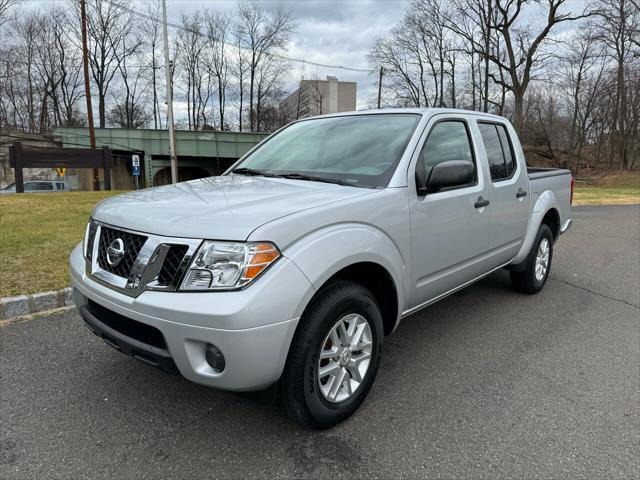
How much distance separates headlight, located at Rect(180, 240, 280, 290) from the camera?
204cm

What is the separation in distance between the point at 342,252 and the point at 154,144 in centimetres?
3472

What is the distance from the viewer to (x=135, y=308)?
7.07 ft

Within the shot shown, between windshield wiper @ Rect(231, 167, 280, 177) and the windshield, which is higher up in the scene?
the windshield

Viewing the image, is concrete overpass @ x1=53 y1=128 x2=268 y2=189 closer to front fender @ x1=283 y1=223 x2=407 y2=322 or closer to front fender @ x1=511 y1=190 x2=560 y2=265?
front fender @ x1=511 y1=190 x2=560 y2=265

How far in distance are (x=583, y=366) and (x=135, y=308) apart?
313 cm

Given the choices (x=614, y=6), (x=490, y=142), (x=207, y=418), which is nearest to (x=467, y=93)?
(x=614, y=6)

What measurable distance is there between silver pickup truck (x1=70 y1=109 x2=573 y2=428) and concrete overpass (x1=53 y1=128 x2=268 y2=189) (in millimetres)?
31658

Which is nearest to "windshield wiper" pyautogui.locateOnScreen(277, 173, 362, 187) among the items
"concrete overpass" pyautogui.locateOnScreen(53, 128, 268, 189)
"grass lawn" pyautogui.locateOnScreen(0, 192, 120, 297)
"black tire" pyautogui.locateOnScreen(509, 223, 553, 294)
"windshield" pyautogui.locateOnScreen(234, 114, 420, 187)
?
"windshield" pyautogui.locateOnScreen(234, 114, 420, 187)

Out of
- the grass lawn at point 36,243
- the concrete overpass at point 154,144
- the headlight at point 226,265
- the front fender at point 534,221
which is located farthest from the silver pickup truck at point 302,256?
the concrete overpass at point 154,144

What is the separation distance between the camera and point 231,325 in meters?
1.96

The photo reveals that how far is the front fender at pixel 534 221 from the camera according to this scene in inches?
178

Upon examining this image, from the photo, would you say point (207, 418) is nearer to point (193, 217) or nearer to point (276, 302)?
point (276, 302)

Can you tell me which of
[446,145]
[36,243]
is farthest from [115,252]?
[36,243]

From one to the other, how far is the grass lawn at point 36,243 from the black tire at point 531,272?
4.74 metres
